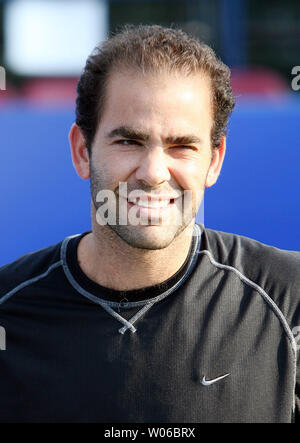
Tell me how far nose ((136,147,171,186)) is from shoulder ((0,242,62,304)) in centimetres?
34

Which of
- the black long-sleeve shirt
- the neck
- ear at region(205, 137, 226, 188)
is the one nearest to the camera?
the black long-sleeve shirt

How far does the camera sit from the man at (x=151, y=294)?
1.31m

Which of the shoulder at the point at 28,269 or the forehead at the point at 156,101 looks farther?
the shoulder at the point at 28,269

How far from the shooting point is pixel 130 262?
1430mm

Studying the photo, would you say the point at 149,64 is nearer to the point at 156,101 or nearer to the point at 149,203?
the point at 156,101

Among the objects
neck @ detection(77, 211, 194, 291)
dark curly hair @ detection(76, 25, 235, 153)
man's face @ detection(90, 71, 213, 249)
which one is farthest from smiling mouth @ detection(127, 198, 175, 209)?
dark curly hair @ detection(76, 25, 235, 153)

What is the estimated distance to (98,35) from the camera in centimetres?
522

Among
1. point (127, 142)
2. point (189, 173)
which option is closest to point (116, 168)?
point (127, 142)

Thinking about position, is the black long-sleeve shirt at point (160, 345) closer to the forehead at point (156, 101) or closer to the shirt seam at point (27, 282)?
the shirt seam at point (27, 282)

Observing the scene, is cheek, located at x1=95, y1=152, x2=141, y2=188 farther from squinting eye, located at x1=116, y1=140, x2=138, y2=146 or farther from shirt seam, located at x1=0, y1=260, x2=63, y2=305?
shirt seam, located at x1=0, y1=260, x2=63, y2=305

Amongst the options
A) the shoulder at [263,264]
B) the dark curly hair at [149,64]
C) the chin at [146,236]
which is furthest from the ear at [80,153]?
the shoulder at [263,264]

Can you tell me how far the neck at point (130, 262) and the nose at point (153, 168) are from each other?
168 millimetres

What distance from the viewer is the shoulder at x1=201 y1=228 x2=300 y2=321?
1.39 metres
